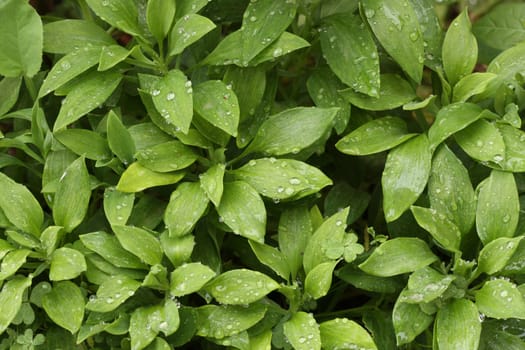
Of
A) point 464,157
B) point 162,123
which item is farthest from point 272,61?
point 464,157

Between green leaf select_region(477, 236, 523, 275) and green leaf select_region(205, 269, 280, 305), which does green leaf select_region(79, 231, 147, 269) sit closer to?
green leaf select_region(205, 269, 280, 305)

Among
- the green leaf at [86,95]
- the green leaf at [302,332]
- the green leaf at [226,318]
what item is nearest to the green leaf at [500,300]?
the green leaf at [302,332]

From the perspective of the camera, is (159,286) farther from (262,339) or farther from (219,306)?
(262,339)

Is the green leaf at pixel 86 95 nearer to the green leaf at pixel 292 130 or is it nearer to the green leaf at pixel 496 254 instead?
the green leaf at pixel 292 130

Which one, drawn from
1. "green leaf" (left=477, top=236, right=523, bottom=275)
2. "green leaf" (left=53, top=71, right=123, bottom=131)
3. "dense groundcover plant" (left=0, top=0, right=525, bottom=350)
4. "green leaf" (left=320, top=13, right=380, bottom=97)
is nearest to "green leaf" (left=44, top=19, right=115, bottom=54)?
"dense groundcover plant" (left=0, top=0, right=525, bottom=350)

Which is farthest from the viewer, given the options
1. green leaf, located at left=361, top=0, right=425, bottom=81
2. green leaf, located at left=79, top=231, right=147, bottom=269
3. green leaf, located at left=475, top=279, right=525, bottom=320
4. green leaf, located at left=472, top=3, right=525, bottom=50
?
green leaf, located at left=472, top=3, right=525, bottom=50

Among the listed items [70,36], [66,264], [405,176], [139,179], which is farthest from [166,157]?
[405,176]

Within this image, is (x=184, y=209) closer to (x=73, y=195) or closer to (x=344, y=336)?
(x=73, y=195)
